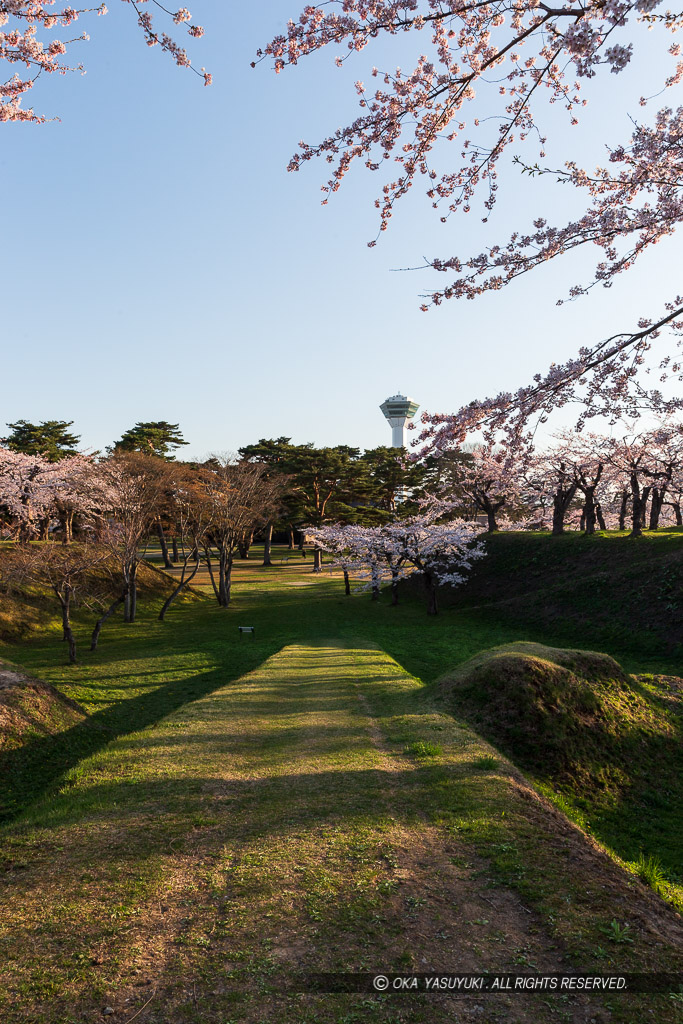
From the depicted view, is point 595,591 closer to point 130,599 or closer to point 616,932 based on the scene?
point 616,932

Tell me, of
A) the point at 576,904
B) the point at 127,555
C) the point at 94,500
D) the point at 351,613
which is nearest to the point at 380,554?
the point at 351,613

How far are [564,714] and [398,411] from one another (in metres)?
170

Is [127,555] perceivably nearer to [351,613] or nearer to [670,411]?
[351,613]

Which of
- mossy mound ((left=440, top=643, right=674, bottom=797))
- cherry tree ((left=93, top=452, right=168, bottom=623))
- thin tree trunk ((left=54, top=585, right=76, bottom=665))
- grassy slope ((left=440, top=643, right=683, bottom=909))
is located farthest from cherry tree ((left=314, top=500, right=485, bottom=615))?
mossy mound ((left=440, top=643, right=674, bottom=797))

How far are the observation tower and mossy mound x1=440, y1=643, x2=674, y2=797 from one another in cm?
15929

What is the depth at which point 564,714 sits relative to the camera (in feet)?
40.0

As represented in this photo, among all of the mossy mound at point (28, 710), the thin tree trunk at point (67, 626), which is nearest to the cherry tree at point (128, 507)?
the thin tree trunk at point (67, 626)

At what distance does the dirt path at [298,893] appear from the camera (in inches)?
170

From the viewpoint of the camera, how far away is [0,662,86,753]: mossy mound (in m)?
12.5

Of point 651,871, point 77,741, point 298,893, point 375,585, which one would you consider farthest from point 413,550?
point 298,893

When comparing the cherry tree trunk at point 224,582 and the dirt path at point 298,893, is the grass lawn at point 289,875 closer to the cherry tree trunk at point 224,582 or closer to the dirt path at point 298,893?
the dirt path at point 298,893

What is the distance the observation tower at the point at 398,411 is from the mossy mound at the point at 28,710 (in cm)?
16042

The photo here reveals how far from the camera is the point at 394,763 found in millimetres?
9703

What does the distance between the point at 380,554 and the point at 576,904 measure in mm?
33603
